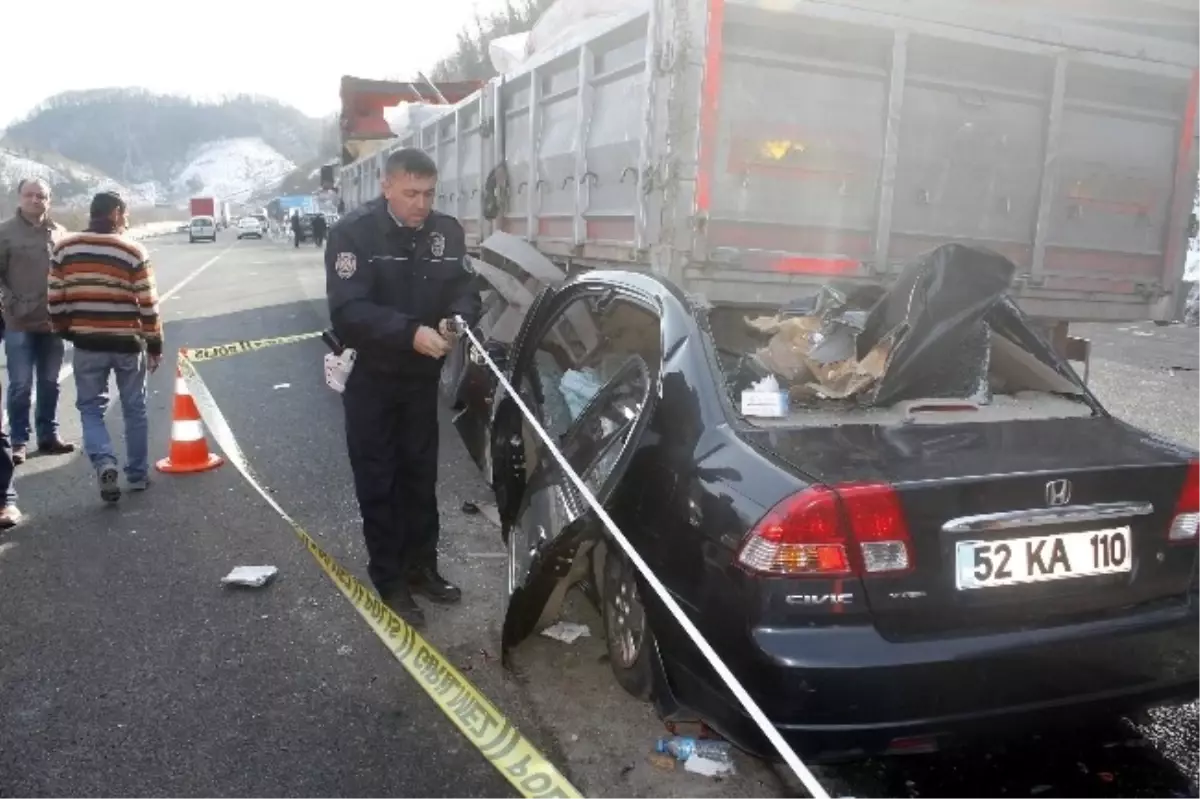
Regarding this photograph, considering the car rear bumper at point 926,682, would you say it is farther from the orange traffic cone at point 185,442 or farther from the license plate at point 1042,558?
the orange traffic cone at point 185,442

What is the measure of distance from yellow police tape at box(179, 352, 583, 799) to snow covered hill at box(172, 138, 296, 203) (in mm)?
157738

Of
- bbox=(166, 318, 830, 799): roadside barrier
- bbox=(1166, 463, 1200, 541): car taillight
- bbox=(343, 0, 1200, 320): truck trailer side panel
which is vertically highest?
bbox=(343, 0, 1200, 320): truck trailer side panel

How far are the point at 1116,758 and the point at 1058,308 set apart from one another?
9.66 ft

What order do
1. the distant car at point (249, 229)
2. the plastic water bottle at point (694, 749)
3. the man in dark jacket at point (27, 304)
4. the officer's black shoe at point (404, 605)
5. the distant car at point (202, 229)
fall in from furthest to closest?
the distant car at point (249, 229) < the distant car at point (202, 229) < the man in dark jacket at point (27, 304) < the officer's black shoe at point (404, 605) < the plastic water bottle at point (694, 749)

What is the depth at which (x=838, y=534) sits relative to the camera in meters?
2.34

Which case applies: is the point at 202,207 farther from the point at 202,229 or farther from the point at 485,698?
the point at 485,698

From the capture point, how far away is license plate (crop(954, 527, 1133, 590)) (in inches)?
94.5

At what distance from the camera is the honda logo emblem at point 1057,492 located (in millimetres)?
2453

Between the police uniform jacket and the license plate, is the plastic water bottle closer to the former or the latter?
the license plate

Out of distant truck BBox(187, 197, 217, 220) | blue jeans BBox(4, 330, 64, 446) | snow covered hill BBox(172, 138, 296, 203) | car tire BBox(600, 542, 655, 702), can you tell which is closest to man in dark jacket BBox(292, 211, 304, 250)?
distant truck BBox(187, 197, 217, 220)

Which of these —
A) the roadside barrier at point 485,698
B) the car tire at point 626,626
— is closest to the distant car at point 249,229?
the roadside barrier at point 485,698

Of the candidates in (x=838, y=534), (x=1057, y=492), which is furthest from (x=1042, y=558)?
(x=838, y=534)

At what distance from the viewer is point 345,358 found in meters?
3.98

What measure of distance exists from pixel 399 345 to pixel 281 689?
1.32 meters
